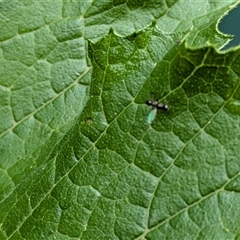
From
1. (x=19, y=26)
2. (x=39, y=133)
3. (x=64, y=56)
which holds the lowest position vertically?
(x=39, y=133)

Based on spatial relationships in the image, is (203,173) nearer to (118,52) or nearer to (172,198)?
(172,198)

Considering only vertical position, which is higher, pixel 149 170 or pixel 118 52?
pixel 118 52

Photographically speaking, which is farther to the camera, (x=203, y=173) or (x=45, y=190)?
(x=45, y=190)

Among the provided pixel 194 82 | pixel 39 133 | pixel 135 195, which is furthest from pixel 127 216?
pixel 39 133

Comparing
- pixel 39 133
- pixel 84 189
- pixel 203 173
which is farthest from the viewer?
pixel 39 133

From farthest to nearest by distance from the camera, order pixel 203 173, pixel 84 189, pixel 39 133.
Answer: pixel 39 133 < pixel 84 189 < pixel 203 173

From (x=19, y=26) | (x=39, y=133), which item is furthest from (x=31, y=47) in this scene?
(x=39, y=133)
